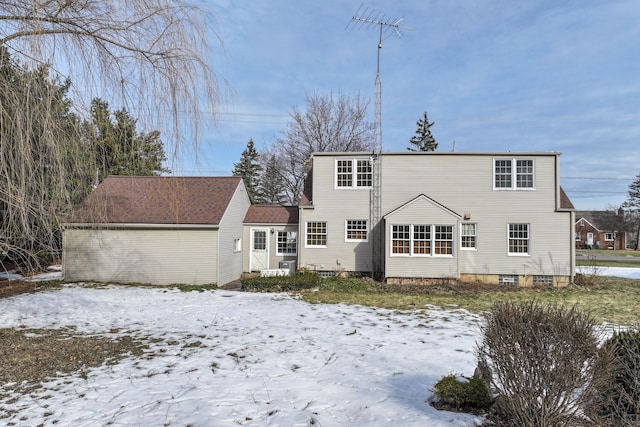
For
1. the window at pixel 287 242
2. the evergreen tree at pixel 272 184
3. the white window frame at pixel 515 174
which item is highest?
the evergreen tree at pixel 272 184

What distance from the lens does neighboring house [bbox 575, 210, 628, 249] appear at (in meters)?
53.0

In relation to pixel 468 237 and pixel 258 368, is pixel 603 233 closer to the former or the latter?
pixel 468 237

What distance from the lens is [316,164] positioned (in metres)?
16.7

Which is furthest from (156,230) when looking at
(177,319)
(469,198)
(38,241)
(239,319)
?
(469,198)

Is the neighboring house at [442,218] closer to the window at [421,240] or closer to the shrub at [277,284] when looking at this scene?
the window at [421,240]

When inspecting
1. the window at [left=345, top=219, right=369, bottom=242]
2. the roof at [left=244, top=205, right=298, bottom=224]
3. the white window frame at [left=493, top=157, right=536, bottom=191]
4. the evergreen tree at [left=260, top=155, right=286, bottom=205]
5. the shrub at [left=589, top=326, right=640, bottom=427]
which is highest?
the evergreen tree at [left=260, top=155, right=286, bottom=205]

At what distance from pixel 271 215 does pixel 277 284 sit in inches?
223

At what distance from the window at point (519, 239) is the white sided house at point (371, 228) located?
→ 0.14ft

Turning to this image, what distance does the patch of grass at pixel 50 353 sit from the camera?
4988 mm

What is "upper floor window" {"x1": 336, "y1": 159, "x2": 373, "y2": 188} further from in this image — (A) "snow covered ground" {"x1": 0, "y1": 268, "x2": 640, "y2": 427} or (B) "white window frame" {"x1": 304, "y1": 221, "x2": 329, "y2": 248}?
(A) "snow covered ground" {"x1": 0, "y1": 268, "x2": 640, "y2": 427}

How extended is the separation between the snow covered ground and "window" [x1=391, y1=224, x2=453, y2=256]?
5.55m

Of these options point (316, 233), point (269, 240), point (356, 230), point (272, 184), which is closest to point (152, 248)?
point (269, 240)

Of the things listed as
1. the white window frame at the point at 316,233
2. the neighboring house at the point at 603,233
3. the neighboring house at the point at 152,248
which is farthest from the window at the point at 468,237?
the neighboring house at the point at 603,233

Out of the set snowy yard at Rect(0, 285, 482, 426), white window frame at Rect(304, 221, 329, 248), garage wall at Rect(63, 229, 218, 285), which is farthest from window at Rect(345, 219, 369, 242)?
snowy yard at Rect(0, 285, 482, 426)
